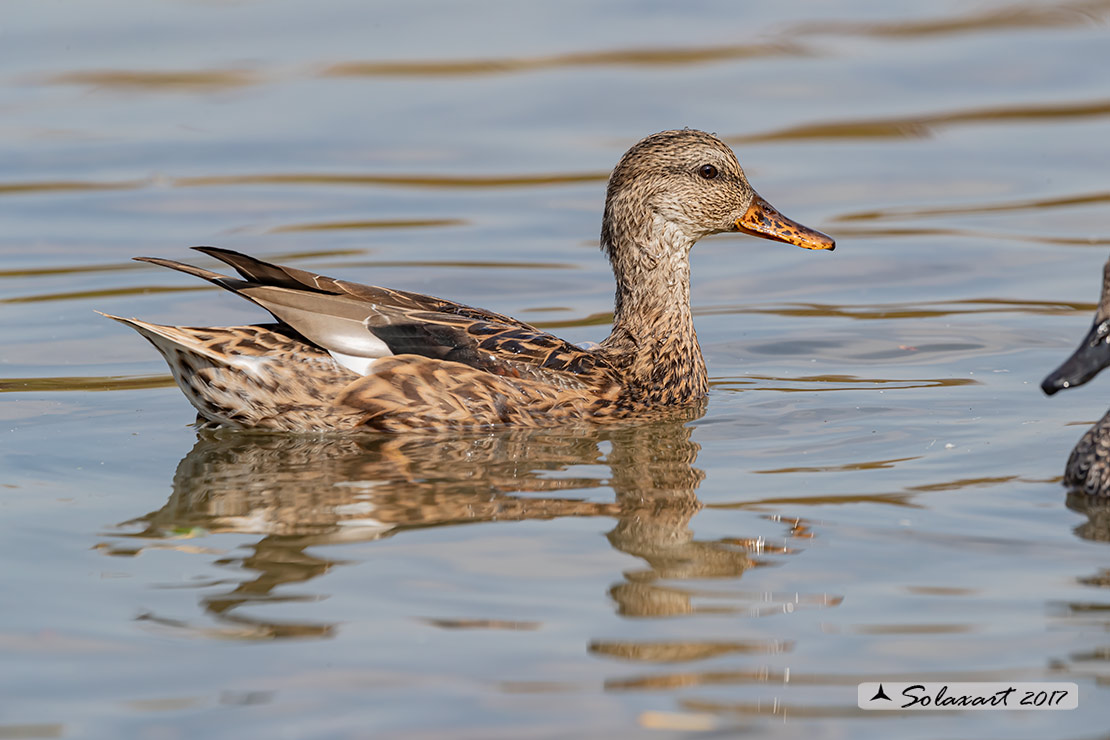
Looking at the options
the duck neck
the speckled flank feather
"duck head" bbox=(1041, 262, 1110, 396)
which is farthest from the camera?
the duck neck

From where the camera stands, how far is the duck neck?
8.84 meters

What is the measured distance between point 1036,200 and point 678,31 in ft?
18.8

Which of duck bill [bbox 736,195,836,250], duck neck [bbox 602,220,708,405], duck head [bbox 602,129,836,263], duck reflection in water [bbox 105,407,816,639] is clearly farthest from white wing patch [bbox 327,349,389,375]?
duck bill [bbox 736,195,836,250]

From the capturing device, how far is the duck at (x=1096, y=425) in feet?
21.8

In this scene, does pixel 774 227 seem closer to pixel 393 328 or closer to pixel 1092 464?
pixel 393 328

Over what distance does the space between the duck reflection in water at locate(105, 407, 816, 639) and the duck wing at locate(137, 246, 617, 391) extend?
0.34 m

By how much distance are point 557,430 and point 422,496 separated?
1.41 metres

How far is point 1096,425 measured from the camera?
22.6 feet

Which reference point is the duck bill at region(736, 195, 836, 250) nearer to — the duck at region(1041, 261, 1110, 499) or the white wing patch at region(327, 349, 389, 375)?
the white wing patch at region(327, 349, 389, 375)

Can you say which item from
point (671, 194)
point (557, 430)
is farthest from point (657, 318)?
point (557, 430)

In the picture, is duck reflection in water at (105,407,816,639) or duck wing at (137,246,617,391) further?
duck wing at (137,246,617,391)

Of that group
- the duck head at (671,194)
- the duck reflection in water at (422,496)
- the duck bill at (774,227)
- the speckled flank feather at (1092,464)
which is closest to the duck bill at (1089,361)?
the speckled flank feather at (1092,464)

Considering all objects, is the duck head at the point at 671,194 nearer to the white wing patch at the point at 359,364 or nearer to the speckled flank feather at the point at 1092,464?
the white wing patch at the point at 359,364

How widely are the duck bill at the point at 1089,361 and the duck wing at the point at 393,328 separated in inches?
94.1
